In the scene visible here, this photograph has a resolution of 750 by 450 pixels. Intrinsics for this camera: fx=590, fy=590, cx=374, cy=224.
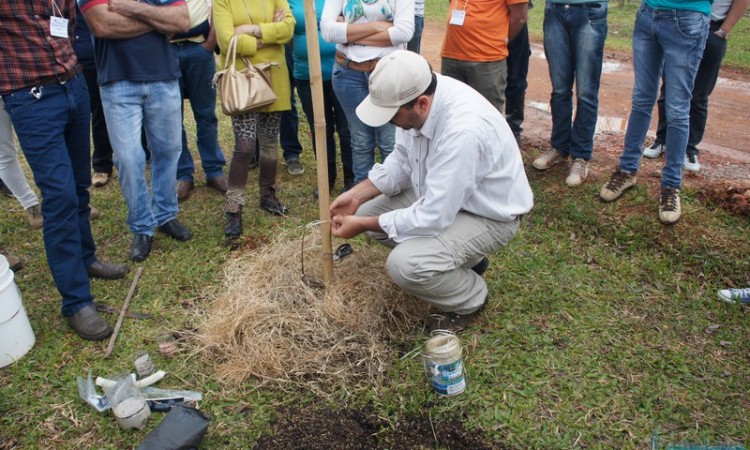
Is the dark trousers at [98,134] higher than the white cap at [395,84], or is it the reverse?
the white cap at [395,84]

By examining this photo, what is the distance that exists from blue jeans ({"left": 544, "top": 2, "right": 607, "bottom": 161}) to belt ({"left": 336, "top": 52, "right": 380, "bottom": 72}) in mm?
1555

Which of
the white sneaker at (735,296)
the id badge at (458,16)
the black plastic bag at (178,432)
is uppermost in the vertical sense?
the id badge at (458,16)

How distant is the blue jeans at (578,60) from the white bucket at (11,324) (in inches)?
159

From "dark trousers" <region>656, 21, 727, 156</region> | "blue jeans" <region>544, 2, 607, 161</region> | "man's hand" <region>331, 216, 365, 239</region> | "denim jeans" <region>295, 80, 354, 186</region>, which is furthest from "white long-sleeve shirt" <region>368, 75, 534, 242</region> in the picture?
"dark trousers" <region>656, 21, 727, 156</region>

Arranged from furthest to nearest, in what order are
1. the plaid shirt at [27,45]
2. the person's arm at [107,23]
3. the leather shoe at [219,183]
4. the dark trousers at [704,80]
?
the leather shoe at [219,183] < the dark trousers at [704,80] < the person's arm at [107,23] < the plaid shirt at [27,45]

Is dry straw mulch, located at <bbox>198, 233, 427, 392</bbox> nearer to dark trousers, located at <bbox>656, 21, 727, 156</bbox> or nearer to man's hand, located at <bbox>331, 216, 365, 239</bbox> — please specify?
man's hand, located at <bbox>331, 216, 365, 239</bbox>

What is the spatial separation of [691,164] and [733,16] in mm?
1204

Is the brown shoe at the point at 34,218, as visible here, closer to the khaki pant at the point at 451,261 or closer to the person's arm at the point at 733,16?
the khaki pant at the point at 451,261

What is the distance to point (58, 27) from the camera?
10.4 feet

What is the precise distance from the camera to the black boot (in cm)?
436

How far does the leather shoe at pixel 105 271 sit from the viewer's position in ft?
12.7

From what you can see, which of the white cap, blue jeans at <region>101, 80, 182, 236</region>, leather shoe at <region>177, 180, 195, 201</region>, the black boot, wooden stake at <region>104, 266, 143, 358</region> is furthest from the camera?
leather shoe at <region>177, 180, 195, 201</region>

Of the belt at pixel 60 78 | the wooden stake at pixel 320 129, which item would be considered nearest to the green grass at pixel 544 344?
the wooden stake at pixel 320 129

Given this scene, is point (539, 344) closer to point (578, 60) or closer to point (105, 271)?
point (578, 60)
